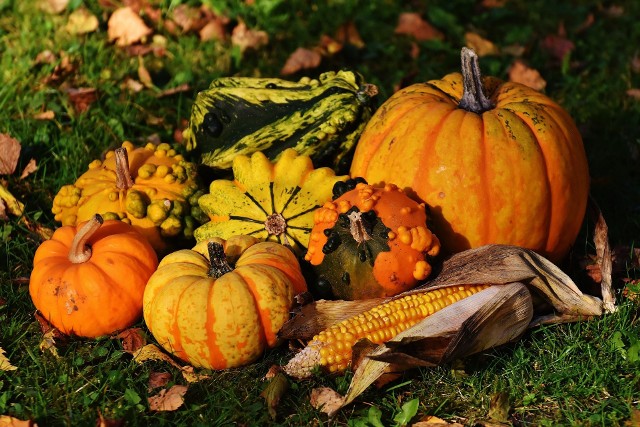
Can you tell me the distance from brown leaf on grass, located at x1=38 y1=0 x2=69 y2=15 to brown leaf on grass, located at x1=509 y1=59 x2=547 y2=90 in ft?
11.8

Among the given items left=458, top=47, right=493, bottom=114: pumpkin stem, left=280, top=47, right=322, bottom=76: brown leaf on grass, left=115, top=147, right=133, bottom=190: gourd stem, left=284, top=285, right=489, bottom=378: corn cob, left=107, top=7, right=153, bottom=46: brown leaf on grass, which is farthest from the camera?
left=107, top=7, right=153, bottom=46: brown leaf on grass

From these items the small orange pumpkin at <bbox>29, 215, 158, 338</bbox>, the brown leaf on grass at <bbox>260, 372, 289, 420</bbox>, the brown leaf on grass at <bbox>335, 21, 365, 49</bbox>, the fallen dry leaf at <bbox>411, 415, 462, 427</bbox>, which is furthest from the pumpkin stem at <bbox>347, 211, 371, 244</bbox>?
the brown leaf on grass at <bbox>335, 21, 365, 49</bbox>

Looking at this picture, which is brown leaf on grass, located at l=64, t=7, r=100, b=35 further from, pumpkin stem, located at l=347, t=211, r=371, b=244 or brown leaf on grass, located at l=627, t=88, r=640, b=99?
brown leaf on grass, located at l=627, t=88, r=640, b=99

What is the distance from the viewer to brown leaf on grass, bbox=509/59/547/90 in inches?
249

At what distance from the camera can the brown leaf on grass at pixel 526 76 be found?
6.32 meters

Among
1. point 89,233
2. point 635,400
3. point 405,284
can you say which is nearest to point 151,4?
point 89,233

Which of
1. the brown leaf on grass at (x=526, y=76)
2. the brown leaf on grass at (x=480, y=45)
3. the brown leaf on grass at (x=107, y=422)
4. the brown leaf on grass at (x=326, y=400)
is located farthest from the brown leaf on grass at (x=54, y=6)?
the brown leaf on grass at (x=326, y=400)

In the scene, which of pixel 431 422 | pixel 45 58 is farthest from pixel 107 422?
pixel 45 58

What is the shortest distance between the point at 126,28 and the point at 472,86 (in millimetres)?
3267

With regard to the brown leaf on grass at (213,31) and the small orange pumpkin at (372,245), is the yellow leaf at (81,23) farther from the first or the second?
the small orange pumpkin at (372,245)

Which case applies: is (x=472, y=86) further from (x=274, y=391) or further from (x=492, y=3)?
(x=492, y=3)

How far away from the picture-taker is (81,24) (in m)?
6.55

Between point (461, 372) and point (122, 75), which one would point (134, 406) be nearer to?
point (461, 372)

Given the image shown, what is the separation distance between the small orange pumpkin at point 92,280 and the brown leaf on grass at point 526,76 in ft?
11.4
